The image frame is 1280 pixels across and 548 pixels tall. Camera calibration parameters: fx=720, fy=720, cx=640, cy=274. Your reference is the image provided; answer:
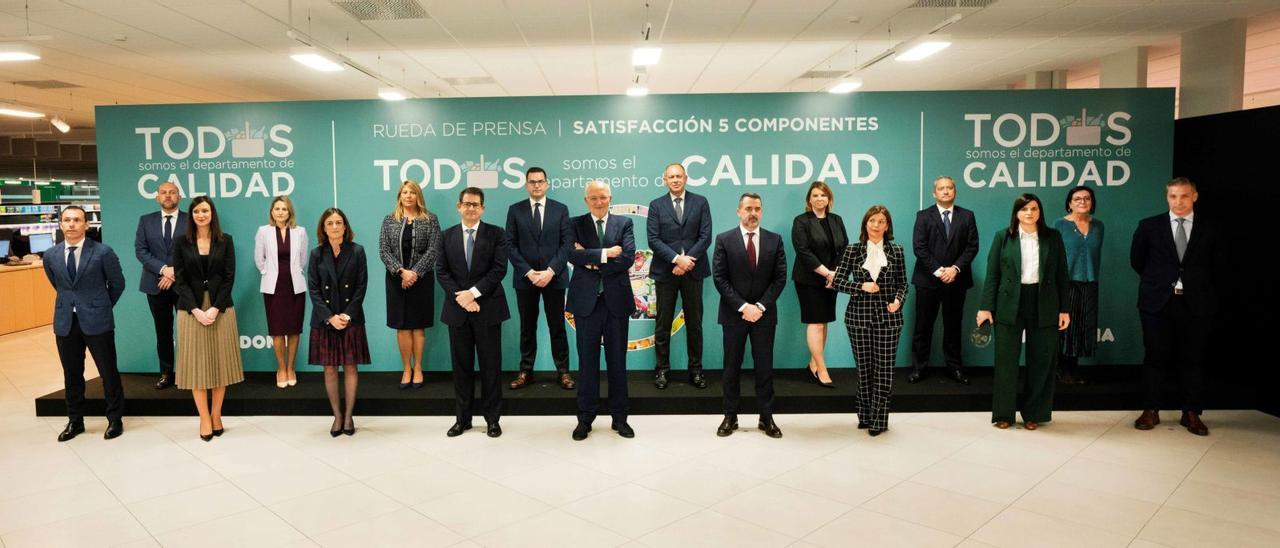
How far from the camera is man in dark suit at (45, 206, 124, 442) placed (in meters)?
4.93

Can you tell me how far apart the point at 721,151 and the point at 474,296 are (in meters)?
2.63

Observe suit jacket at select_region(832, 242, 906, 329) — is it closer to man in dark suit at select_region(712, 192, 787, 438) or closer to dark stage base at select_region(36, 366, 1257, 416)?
man in dark suit at select_region(712, 192, 787, 438)

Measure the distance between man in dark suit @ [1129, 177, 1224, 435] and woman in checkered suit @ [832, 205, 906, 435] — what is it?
1849 millimetres

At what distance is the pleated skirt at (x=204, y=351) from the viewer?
493cm

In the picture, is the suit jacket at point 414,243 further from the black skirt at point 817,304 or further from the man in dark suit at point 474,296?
the black skirt at point 817,304

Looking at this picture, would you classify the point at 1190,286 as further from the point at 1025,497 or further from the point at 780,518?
the point at 780,518

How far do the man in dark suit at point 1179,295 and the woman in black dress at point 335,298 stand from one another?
5.58 meters

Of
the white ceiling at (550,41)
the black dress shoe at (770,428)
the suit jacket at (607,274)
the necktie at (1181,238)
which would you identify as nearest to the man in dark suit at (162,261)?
the white ceiling at (550,41)

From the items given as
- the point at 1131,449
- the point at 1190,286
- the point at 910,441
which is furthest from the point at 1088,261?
the point at 910,441

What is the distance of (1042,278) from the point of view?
16.3 feet

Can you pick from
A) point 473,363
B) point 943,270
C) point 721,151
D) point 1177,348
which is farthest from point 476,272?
point 1177,348

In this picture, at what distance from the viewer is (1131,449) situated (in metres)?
4.73

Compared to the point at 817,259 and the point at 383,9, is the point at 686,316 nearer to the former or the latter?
the point at 817,259

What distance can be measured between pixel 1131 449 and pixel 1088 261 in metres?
1.60
